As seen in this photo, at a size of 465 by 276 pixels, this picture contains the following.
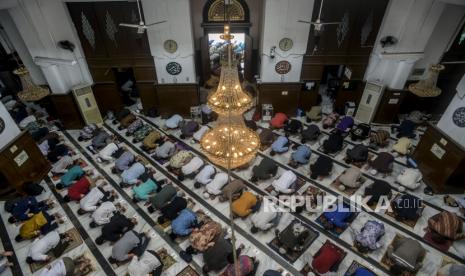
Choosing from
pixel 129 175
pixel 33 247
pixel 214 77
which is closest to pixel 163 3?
pixel 214 77

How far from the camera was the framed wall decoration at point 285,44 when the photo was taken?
9.48 m

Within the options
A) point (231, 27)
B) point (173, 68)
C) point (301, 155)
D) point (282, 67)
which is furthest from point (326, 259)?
point (231, 27)

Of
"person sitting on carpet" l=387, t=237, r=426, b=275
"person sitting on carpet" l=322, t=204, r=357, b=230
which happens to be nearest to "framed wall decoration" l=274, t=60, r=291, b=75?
"person sitting on carpet" l=322, t=204, r=357, b=230

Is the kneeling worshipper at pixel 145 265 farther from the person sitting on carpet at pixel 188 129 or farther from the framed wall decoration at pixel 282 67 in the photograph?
the framed wall decoration at pixel 282 67

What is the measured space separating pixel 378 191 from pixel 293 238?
8.87 feet

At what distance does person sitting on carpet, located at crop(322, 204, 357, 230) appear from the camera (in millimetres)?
6828

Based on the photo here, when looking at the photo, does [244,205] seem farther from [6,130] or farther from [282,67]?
[6,130]

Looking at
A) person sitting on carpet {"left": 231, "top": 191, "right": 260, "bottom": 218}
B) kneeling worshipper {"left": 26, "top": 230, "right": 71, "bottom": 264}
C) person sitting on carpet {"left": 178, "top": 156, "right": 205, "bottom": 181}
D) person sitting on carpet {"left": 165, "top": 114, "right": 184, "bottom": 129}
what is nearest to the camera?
kneeling worshipper {"left": 26, "top": 230, "right": 71, "bottom": 264}

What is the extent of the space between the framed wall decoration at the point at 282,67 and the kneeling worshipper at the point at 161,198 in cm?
553

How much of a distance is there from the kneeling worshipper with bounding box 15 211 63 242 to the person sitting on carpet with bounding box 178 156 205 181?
11.2 ft

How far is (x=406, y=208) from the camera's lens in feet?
23.2

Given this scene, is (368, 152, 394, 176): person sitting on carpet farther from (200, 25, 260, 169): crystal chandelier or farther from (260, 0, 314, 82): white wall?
(200, 25, 260, 169): crystal chandelier

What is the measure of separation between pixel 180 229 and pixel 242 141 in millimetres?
3807

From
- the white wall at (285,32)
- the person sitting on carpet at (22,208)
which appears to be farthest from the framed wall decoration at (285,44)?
the person sitting on carpet at (22,208)
